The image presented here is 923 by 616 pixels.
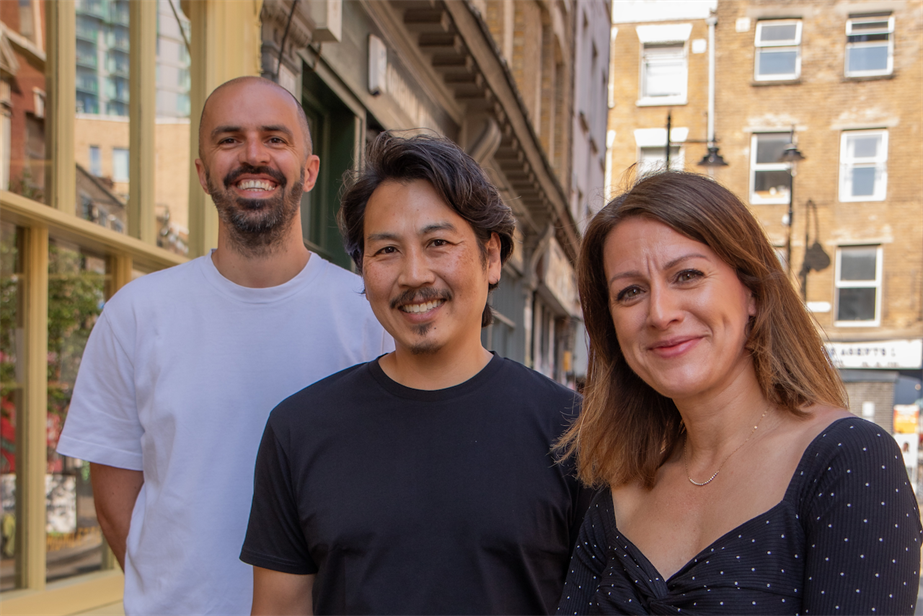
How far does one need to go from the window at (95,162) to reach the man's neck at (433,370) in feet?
6.26

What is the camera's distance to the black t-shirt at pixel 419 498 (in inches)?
72.9

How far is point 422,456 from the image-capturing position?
193 cm

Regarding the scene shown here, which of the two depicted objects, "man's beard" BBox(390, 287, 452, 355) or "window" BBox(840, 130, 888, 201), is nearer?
"man's beard" BBox(390, 287, 452, 355)

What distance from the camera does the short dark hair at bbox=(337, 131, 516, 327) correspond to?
2.07 m

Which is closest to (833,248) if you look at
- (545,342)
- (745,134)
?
(745,134)

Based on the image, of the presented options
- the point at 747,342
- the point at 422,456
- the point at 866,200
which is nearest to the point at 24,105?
the point at 422,456

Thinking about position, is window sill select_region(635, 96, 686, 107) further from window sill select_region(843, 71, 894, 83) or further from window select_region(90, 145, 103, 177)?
window select_region(90, 145, 103, 177)

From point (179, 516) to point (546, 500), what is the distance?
92 cm

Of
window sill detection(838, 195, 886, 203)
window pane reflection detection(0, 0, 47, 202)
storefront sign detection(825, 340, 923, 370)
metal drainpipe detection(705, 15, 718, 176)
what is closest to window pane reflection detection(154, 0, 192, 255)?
window pane reflection detection(0, 0, 47, 202)

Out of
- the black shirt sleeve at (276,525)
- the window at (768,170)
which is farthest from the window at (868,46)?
the black shirt sleeve at (276,525)

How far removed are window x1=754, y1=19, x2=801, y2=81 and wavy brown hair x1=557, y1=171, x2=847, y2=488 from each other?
25.7 metres

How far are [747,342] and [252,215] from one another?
129 cm

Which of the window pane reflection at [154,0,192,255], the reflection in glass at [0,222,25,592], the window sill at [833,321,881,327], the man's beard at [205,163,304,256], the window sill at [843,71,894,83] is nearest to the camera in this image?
the man's beard at [205,163,304,256]

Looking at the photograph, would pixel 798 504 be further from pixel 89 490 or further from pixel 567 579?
pixel 89 490
